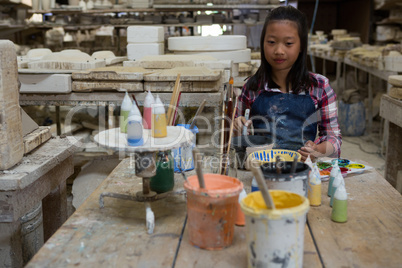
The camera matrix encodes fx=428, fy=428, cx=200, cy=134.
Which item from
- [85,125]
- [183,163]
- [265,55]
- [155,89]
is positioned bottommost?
[85,125]

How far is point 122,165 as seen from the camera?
2045 millimetres

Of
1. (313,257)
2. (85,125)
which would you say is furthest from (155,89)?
(85,125)

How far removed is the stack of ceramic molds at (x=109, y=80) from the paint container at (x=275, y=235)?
5.79 ft

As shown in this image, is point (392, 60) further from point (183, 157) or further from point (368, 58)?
point (183, 157)

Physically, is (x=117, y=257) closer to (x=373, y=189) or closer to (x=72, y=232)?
(x=72, y=232)

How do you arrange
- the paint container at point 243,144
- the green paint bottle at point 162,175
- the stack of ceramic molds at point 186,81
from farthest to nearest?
the stack of ceramic molds at point 186,81, the paint container at point 243,144, the green paint bottle at point 162,175

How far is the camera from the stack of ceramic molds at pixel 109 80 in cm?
274

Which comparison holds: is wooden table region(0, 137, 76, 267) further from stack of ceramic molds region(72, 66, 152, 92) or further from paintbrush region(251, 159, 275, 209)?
paintbrush region(251, 159, 275, 209)

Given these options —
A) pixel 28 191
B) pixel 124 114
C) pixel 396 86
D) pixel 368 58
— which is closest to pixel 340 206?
pixel 124 114

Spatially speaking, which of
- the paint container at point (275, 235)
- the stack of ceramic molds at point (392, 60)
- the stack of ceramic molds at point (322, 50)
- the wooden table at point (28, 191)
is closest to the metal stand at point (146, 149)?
the paint container at point (275, 235)

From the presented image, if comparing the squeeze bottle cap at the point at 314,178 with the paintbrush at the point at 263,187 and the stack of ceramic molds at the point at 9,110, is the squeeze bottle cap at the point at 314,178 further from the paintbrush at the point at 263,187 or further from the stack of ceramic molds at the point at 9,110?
the stack of ceramic molds at the point at 9,110

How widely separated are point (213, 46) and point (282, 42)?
1.96 metres

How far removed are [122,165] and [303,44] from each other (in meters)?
1.10

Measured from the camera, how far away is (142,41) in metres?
4.09
